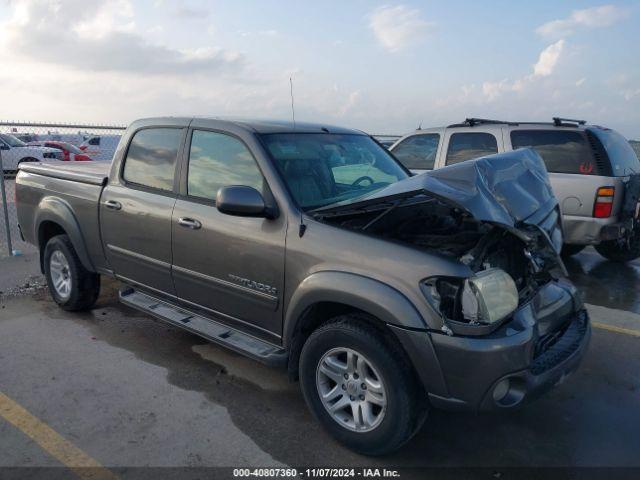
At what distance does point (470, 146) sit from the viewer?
291 inches

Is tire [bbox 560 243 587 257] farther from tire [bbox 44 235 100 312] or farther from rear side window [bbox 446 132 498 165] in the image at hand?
tire [bbox 44 235 100 312]

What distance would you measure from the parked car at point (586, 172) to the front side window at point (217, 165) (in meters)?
4.07

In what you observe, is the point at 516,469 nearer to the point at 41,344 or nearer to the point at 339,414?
the point at 339,414

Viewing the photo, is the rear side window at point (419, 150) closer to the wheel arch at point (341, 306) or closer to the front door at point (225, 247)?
the front door at point (225, 247)

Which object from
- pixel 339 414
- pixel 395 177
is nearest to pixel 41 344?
pixel 339 414

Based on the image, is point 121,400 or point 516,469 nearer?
point 516,469

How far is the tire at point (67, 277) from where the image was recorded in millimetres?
4898

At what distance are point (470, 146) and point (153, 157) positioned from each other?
15.6 feet

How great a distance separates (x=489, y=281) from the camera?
2695mm

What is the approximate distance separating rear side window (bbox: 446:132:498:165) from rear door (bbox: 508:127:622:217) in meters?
0.65

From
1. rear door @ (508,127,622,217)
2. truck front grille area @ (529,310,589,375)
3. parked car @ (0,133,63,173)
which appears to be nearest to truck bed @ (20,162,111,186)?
truck front grille area @ (529,310,589,375)

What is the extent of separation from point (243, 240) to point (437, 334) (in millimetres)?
1405

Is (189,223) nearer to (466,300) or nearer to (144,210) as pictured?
(144,210)

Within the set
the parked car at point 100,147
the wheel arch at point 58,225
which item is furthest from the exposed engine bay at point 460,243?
the parked car at point 100,147
